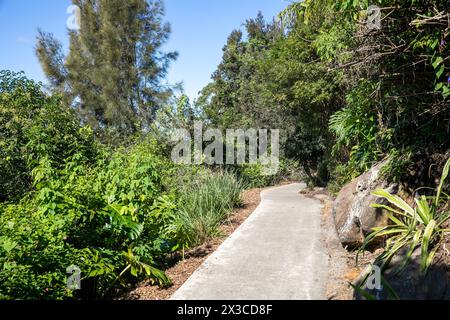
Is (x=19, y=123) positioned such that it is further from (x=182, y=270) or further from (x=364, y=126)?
(x=364, y=126)

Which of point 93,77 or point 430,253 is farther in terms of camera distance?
point 93,77

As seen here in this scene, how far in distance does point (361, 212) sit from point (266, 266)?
1641 mm

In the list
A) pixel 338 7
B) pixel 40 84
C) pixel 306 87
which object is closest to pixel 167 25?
pixel 40 84

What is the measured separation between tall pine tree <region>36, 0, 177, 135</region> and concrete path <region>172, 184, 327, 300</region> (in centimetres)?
1803

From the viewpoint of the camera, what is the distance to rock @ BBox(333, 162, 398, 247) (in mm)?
5199

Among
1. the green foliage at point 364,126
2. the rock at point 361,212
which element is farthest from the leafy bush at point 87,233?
the green foliage at point 364,126

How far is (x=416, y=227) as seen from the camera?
4.57 m

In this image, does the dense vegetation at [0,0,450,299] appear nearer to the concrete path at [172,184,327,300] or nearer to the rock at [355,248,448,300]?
the rock at [355,248,448,300]

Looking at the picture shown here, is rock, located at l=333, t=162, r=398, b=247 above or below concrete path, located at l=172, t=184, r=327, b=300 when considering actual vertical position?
above

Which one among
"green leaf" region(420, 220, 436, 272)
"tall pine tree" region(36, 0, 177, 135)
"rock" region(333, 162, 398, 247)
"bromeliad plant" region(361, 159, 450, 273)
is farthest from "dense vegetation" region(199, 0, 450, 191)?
"tall pine tree" region(36, 0, 177, 135)

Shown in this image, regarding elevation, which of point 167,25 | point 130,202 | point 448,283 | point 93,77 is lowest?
point 448,283

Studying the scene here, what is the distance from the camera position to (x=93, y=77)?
2403 cm

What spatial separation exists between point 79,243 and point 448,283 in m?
4.26
